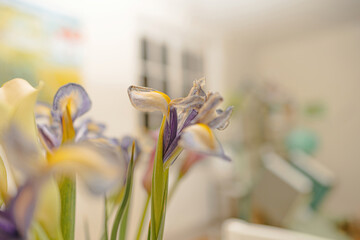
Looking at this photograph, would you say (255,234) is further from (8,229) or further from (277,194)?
(277,194)

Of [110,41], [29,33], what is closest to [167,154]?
[29,33]

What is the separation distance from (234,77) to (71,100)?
4.10 metres

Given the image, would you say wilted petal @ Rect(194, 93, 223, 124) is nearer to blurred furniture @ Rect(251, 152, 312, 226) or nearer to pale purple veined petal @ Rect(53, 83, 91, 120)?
pale purple veined petal @ Rect(53, 83, 91, 120)

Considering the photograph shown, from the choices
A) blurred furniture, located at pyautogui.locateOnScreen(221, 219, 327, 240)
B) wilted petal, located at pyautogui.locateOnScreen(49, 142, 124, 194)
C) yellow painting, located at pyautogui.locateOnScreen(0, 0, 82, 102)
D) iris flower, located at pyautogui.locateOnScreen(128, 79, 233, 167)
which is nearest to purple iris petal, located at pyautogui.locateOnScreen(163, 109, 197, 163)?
iris flower, located at pyautogui.locateOnScreen(128, 79, 233, 167)

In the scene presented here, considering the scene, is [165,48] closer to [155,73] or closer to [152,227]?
[155,73]

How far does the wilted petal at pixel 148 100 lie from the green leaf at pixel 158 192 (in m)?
0.02

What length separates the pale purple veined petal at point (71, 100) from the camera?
350 mm

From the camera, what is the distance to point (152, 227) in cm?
33

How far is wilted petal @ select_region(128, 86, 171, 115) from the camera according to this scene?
31cm

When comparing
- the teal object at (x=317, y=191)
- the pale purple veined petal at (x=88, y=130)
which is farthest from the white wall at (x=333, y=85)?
the pale purple veined petal at (x=88, y=130)

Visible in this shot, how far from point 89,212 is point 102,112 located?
33.6 inches

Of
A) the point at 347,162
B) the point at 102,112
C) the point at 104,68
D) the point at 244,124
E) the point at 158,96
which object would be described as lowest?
the point at 347,162

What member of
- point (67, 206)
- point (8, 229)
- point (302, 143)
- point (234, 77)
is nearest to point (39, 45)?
point (67, 206)

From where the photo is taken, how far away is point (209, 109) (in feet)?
0.97
